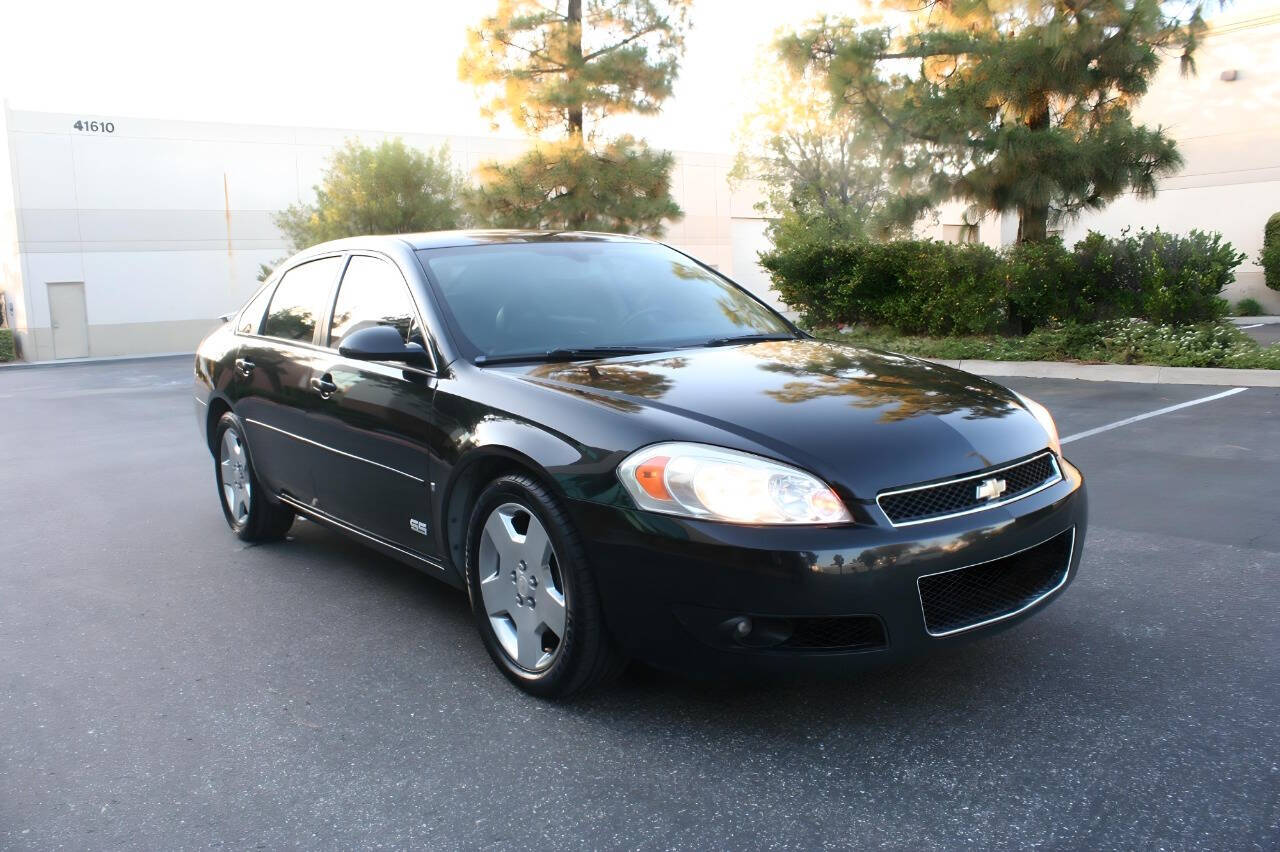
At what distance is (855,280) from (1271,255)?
453 inches

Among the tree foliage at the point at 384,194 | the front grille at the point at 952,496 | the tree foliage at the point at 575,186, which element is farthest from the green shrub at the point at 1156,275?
the tree foliage at the point at 384,194

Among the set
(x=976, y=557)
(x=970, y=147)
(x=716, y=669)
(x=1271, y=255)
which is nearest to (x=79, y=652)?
(x=716, y=669)

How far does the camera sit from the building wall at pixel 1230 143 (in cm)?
2356

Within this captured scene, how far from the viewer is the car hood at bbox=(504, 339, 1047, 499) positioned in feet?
10.3

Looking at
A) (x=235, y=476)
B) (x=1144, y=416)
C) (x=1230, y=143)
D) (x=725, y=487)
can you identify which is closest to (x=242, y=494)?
(x=235, y=476)

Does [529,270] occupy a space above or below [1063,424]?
above

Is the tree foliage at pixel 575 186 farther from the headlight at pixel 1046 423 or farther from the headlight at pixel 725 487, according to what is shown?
the headlight at pixel 725 487

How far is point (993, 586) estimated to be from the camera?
128 inches

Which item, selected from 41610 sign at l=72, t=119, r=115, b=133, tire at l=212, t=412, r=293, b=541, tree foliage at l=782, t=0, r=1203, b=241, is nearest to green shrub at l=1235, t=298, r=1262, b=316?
tree foliage at l=782, t=0, r=1203, b=241

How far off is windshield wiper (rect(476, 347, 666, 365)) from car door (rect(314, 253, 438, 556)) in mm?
260

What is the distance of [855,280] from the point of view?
16.0 meters

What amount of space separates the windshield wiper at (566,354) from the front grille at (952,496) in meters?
1.38

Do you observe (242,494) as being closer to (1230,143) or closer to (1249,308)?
(1249,308)

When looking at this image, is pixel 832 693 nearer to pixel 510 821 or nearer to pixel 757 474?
pixel 757 474
